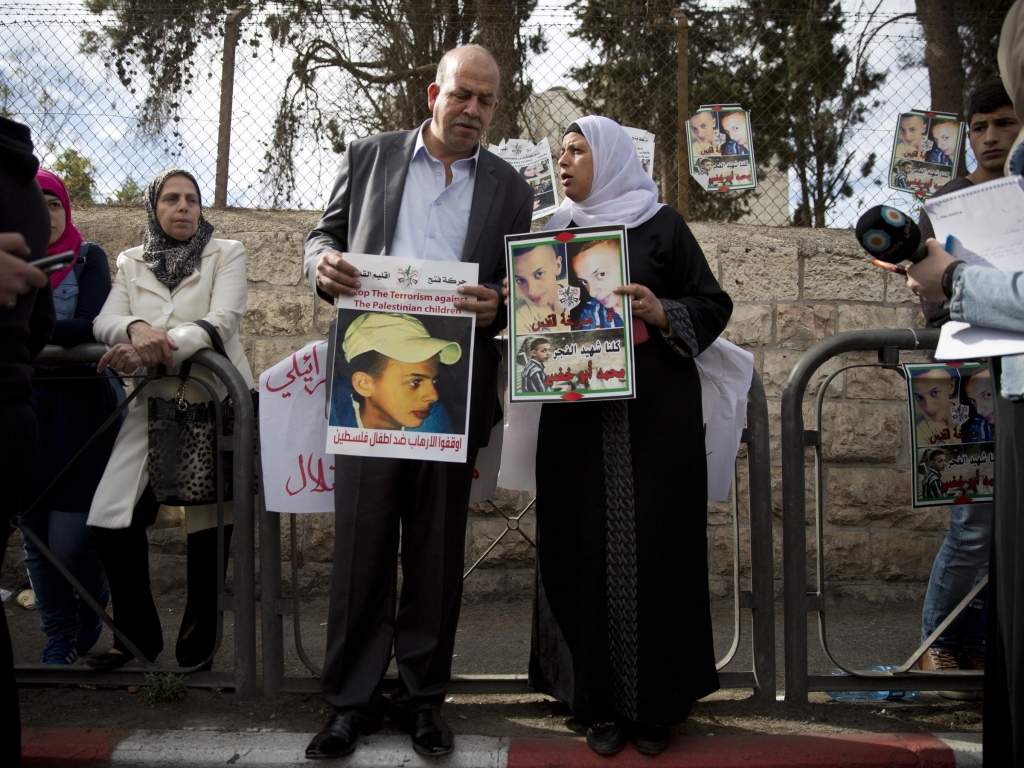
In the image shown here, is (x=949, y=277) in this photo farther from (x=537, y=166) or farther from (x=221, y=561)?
(x=537, y=166)

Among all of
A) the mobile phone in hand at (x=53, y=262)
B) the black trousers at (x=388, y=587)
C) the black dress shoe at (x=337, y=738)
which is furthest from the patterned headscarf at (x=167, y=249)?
the black dress shoe at (x=337, y=738)

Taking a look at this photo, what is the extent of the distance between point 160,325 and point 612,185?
178 cm

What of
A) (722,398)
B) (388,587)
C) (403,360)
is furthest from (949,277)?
(388,587)

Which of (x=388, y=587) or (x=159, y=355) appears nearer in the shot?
(x=388, y=587)

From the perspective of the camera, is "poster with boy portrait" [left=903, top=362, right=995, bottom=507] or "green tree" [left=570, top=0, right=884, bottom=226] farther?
"green tree" [left=570, top=0, right=884, bottom=226]

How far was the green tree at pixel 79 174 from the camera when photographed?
17.9ft

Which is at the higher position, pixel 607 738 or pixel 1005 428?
pixel 1005 428

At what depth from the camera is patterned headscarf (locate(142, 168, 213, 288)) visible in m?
3.29

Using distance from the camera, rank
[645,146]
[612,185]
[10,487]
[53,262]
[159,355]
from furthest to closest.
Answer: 1. [645,146]
2. [159,355]
3. [612,185]
4. [10,487]
5. [53,262]

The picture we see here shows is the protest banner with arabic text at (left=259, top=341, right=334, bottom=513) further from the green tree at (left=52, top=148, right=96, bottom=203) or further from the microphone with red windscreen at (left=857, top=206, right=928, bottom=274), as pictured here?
the green tree at (left=52, top=148, right=96, bottom=203)

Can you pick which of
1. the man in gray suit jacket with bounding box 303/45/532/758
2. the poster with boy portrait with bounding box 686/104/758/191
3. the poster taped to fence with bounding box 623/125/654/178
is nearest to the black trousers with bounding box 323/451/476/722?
the man in gray suit jacket with bounding box 303/45/532/758

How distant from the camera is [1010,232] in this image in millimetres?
1930

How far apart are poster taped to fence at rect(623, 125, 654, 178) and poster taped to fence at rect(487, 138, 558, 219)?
1.75 ft

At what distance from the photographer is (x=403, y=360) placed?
2.62 m
